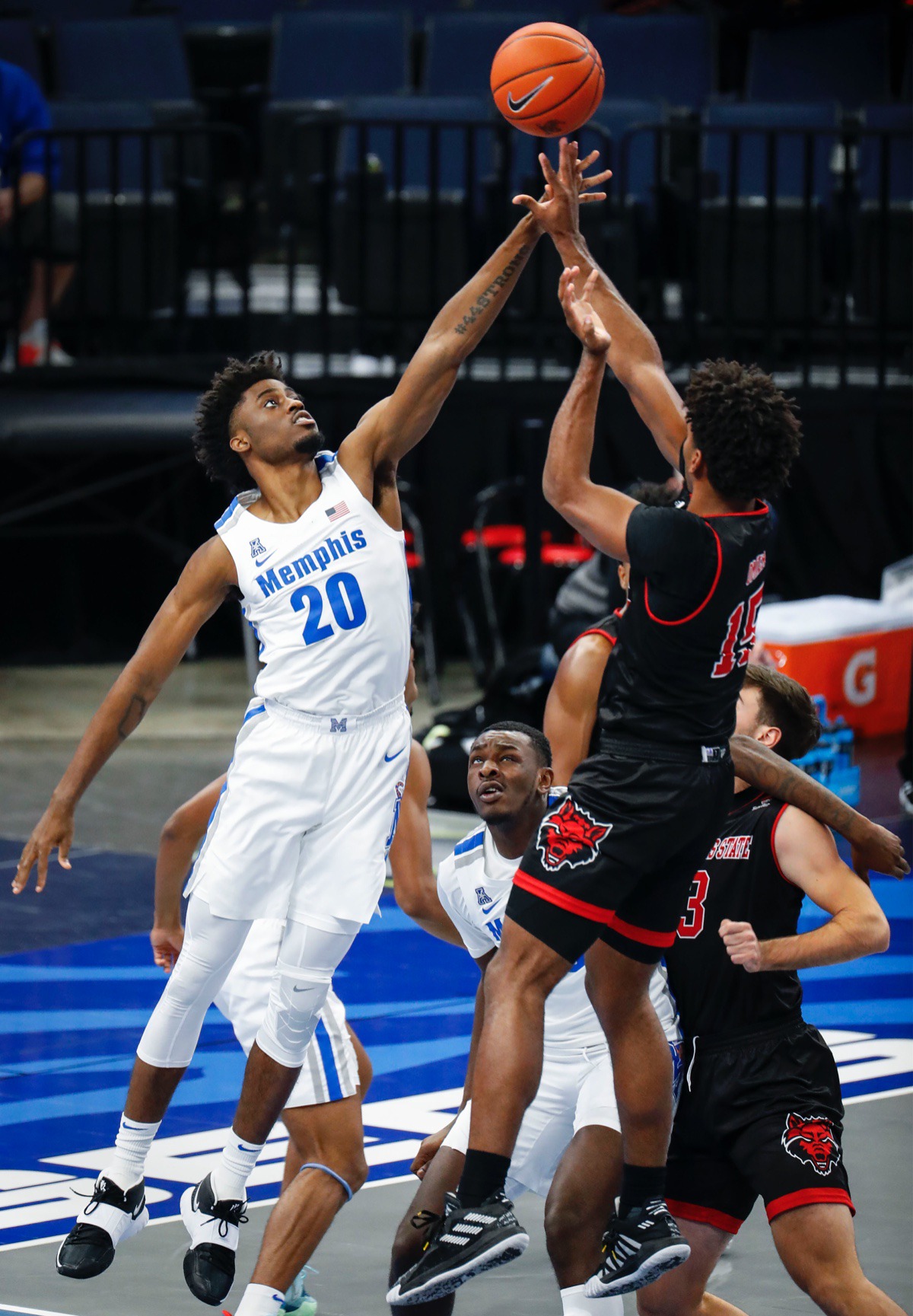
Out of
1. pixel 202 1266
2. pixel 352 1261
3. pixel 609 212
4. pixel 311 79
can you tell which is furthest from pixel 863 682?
pixel 202 1266

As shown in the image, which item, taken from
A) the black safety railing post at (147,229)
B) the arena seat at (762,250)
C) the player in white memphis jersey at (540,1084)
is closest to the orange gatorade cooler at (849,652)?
the arena seat at (762,250)

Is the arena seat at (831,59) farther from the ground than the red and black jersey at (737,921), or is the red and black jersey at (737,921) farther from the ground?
the arena seat at (831,59)

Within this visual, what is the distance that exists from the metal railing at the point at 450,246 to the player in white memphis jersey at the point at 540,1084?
20.1 ft

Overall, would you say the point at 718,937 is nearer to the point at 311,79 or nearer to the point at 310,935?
the point at 310,935

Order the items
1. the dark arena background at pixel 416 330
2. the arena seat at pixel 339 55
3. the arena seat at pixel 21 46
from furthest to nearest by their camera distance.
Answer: the arena seat at pixel 339 55 < the arena seat at pixel 21 46 < the dark arena background at pixel 416 330

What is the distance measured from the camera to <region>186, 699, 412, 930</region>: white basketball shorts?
441cm

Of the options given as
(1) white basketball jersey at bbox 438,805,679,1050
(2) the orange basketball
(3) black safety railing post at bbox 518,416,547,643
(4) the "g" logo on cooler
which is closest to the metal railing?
(3) black safety railing post at bbox 518,416,547,643

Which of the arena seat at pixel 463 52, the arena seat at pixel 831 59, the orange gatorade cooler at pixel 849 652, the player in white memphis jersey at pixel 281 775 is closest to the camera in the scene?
the player in white memphis jersey at pixel 281 775

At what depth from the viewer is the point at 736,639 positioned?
405cm

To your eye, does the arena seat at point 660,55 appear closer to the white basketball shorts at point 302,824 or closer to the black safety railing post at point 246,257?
the black safety railing post at point 246,257

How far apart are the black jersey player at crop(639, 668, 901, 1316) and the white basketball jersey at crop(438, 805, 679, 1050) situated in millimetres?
293

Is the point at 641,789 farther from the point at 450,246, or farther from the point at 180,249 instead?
the point at 180,249

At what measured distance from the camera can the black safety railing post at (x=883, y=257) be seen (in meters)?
10.6

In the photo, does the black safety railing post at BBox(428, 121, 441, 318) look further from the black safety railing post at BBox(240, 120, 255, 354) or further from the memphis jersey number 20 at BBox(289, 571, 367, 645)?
the memphis jersey number 20 at BBox(289, 571, 367, 645)
